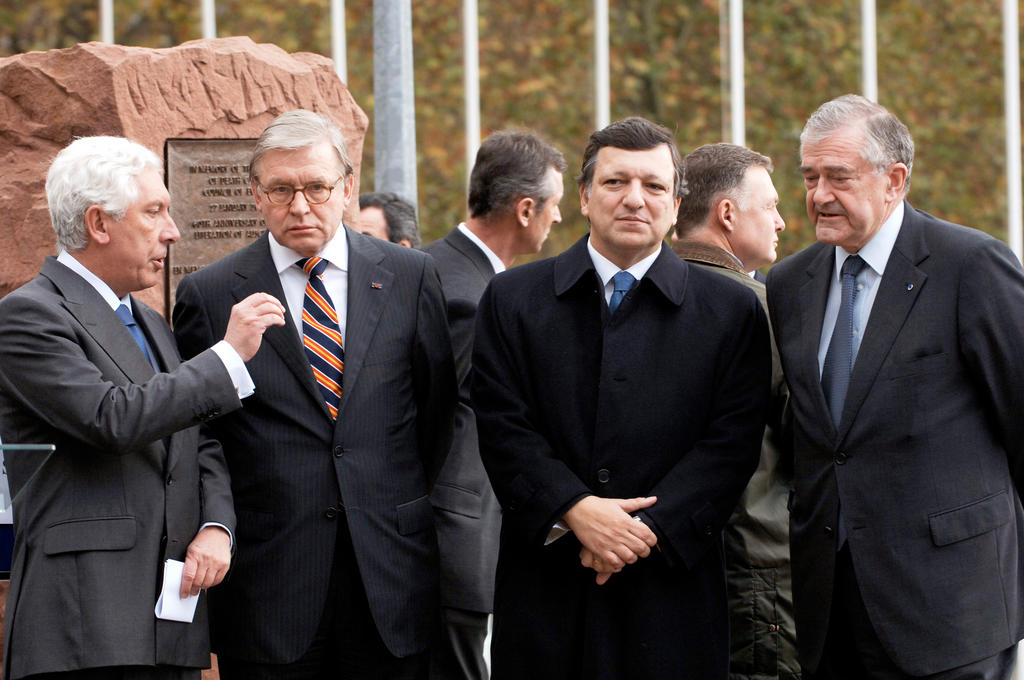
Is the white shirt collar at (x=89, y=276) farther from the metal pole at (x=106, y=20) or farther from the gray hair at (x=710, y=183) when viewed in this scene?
the metal pole at (x=106, y=20)

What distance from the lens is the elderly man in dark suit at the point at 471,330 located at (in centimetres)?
413

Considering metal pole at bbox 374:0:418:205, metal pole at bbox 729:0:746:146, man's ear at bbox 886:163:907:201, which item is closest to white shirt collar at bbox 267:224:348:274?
man's ear at bbox 886:163:907:201

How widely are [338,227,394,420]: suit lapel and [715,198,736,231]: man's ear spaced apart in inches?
45.2

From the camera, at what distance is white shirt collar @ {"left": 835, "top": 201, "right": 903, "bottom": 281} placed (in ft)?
10.7

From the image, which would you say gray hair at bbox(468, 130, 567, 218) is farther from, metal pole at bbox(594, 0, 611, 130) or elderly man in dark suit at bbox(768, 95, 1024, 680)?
metal pole at bbox(594, 0, 611, 130)

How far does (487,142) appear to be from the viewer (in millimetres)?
4977

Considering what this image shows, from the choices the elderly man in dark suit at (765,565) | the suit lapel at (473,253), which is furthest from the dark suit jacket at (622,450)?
the suit lapel at (473,253)

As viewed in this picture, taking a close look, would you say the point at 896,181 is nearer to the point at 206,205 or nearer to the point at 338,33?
the point at 206,205

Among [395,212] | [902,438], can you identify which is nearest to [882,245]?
[902,438]

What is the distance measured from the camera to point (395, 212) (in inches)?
214

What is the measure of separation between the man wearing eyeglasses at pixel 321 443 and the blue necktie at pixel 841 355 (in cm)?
103

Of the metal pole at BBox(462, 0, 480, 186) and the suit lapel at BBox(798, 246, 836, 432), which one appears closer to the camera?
the suit lapel at BBox(798, 246, 836, 432)

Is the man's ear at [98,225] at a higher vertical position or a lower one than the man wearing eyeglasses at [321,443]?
higher

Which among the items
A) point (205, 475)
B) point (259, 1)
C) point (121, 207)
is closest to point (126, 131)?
point (121, 207)
